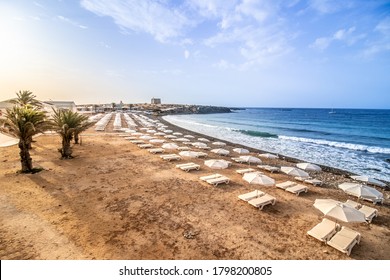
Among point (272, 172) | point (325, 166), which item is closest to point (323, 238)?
point (272, 172)

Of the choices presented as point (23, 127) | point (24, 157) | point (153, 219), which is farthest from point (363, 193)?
point (23, 127)

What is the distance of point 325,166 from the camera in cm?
1742

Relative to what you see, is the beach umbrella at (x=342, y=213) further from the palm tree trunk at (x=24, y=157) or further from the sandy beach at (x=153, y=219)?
the palm tree trunk at (x=24, y=157)

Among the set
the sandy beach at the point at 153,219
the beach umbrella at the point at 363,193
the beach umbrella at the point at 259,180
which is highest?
the beach umbrella at the point at 259,180

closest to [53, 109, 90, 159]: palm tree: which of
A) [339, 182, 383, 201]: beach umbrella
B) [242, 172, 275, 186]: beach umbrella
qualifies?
[242, 172, 275, 186]: beach umbrella

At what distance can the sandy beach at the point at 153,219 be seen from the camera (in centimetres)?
573

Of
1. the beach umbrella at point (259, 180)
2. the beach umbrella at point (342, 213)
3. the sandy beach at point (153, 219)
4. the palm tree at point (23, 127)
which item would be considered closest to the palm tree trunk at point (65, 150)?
the sandy beach at point (153, 219)

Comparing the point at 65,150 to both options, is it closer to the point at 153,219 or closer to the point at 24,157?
the point at 24,157

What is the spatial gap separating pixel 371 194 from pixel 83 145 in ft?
66.1

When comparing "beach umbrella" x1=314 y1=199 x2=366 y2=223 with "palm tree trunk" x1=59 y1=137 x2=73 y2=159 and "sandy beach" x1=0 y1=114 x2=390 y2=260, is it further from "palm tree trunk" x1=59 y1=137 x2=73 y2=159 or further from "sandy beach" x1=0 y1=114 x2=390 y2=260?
"palm tree trunk" x1=59 y1=137 x2=73 y2=159

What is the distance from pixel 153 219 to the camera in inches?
286

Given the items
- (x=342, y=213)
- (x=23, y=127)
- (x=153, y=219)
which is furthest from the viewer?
(x=23, y=127)
